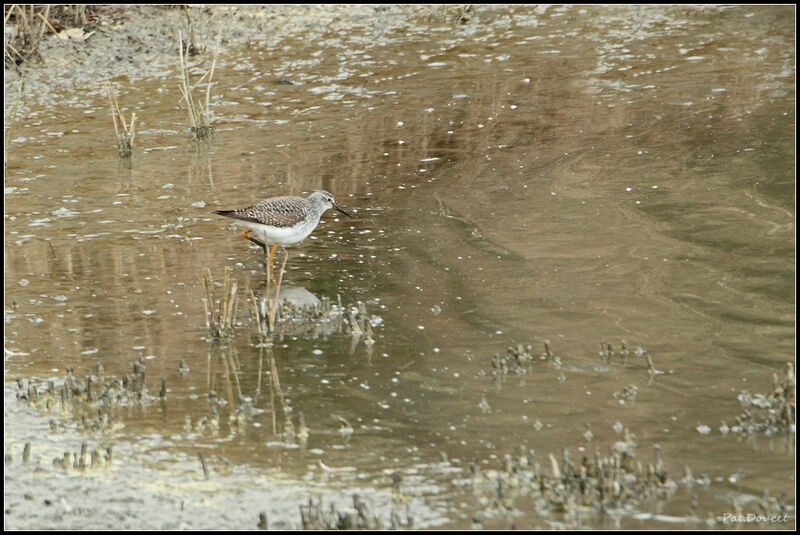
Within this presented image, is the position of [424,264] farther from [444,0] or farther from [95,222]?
[444,0]

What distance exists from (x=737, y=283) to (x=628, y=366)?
1780mm

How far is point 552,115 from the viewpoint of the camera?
1389 cm

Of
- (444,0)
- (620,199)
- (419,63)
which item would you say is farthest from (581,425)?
(444,0)

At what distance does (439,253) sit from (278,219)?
4.93 feet

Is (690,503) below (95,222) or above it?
above

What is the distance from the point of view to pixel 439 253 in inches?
394

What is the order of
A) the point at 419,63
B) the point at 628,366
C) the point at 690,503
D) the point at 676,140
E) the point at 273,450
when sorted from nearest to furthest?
the point at 690,503, the point at 273,450, the point at 628,366, the point at 676,140, the point at 419,63

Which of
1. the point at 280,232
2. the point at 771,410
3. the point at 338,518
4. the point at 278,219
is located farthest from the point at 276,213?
the point at 771,410

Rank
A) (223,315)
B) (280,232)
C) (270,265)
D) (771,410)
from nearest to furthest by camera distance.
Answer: (771,410) < (223,315) < (280,232) < (270,265)

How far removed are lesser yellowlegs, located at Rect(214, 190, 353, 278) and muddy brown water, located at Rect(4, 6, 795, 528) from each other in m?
0.42

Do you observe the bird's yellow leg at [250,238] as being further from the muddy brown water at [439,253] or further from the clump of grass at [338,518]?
the clump of grass at [338,518]

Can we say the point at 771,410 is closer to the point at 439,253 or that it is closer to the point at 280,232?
the point at 439,253

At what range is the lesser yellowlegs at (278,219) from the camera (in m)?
9.67

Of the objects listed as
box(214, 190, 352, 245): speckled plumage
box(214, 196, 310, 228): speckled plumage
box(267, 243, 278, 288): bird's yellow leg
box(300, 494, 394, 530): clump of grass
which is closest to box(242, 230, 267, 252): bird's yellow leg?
box(267, 243, 278, 288): bird's yellow leg
